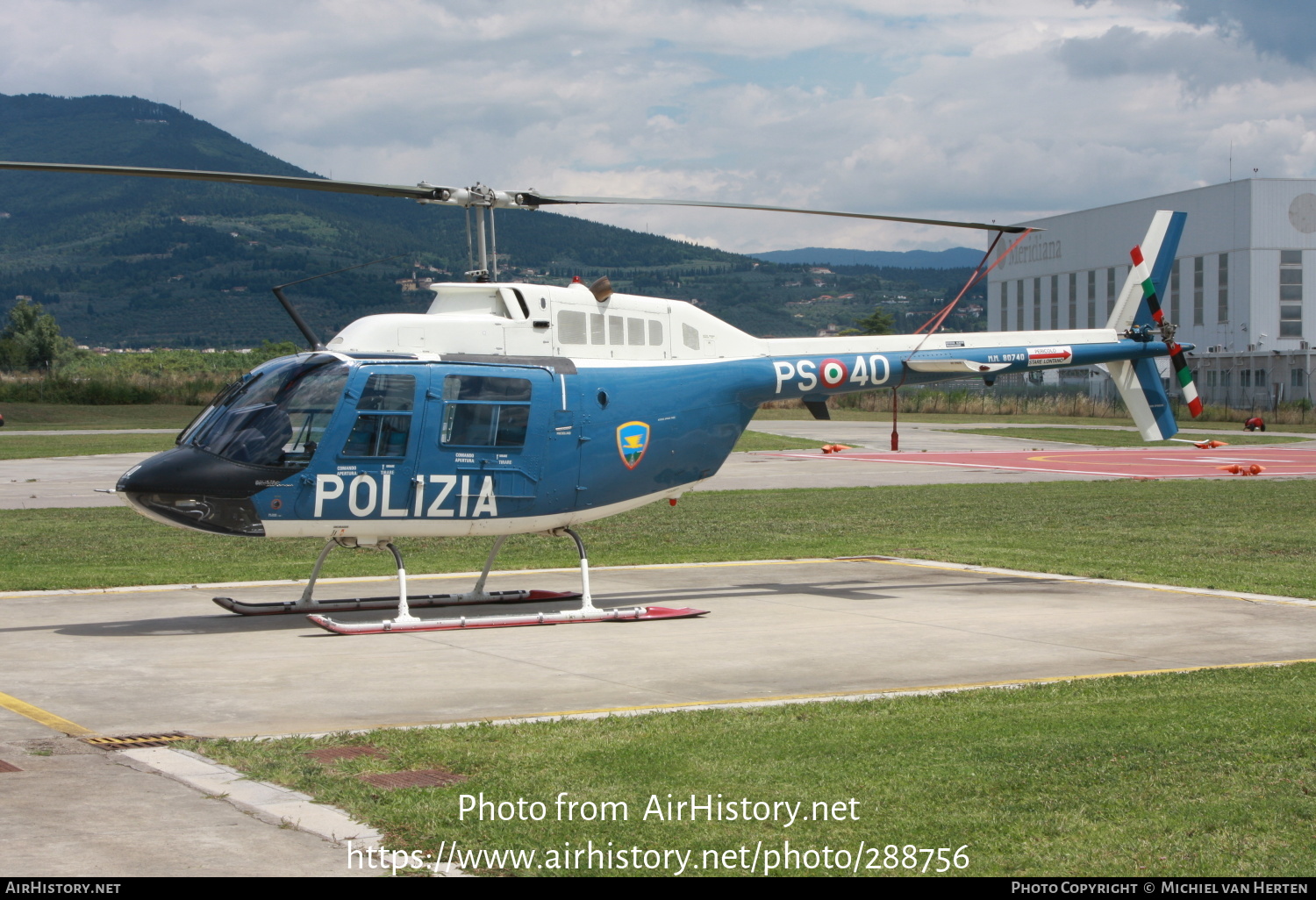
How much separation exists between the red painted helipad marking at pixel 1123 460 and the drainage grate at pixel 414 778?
98.3 feet

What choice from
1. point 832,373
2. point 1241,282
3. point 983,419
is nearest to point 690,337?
point 832,373

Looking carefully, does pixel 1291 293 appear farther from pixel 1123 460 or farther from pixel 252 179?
pixel 252 179

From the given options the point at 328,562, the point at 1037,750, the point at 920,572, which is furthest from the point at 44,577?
the point at 1037,750

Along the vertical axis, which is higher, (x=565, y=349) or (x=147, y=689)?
(x=565, y=349)

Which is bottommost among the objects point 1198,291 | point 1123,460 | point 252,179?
point 1123,460

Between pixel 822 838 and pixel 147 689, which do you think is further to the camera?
pixel 147 689

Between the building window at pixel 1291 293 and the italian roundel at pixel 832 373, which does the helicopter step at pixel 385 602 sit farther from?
the building window at pixel 1291 293

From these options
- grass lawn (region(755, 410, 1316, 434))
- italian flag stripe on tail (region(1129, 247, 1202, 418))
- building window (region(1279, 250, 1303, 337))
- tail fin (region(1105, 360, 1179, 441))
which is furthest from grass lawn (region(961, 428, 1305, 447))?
building window (region(1279, 250, 1303, 337))

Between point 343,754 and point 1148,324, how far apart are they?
47.2 ft

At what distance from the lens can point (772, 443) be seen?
49.8m

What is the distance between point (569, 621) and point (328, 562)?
252 inches

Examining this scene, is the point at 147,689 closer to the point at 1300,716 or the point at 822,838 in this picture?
the point at 822,838

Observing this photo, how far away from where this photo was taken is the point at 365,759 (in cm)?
792
